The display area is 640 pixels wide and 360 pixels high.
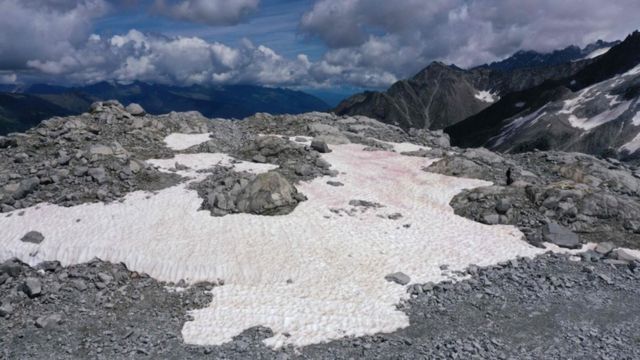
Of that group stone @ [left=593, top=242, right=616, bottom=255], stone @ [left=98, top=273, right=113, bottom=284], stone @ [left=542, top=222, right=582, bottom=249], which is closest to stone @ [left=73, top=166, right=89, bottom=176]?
stone @ [left=98, top=273, right=113, bottom=284]

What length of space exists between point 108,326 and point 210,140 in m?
27.0

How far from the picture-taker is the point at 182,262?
90.0 feet

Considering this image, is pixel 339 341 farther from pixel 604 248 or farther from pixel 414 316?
pixel 604 248

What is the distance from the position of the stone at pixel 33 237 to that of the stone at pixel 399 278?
20.6m

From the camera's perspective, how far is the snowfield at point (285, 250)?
23.3m

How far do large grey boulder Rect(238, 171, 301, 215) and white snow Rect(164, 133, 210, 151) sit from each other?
14512mm

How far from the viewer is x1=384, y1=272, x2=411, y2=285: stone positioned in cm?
2581

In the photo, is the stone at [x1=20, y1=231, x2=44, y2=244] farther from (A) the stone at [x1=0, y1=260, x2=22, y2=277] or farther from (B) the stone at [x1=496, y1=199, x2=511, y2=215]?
(B) the stone at [x1=496, y1=199, x2=511, y2=215]

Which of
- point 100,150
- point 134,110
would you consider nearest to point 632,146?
point 134,110

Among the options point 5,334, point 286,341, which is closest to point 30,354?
point 5,334

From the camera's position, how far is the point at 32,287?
24.7 meters

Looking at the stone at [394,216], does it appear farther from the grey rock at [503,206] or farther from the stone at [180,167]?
the stone at [180,167]

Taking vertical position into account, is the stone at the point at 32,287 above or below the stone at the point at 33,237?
below

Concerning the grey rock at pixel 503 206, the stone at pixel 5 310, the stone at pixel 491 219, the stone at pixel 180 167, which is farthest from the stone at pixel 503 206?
the stone at pixel 5 310
